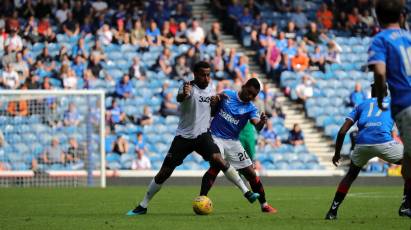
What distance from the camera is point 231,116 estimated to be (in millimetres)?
14461

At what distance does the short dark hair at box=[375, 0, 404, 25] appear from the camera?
877cm

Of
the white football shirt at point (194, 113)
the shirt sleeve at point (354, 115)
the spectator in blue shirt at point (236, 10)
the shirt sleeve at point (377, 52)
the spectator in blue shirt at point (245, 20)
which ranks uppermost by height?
the shirt sleeve at point (377, 52)

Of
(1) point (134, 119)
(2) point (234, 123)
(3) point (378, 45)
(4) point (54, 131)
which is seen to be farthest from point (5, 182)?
(3) point (378, 45)

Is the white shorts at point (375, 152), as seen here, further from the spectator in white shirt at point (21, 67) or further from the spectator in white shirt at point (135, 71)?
the spectator in white shirt at point (21, 67)

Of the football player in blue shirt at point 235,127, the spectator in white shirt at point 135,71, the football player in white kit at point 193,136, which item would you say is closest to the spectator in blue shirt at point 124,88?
the spectator in white shirt at point 135,71

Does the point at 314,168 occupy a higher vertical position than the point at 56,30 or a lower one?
lower

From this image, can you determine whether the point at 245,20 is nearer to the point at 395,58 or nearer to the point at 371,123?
the point at 371,123

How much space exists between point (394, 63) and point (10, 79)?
19.7 meters

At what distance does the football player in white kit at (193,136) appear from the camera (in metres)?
13.4

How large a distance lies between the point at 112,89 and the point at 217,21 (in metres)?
5.75

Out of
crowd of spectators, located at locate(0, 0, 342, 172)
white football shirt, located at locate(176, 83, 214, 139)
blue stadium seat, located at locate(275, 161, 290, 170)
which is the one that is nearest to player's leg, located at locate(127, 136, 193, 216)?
white football shirt, located at locate(176, 83, 214, 139)

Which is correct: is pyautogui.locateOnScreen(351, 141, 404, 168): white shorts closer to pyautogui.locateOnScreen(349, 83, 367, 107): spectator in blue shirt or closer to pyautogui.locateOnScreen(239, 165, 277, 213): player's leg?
pyautogui.locateOnScreen(239, 165, 277, 213): player's leg

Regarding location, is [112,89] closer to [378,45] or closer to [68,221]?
[68,221]

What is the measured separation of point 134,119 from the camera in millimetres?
27656
